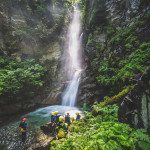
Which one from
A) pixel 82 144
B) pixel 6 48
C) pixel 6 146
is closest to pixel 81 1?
pixel 6 48

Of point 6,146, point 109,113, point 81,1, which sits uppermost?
point 81,1

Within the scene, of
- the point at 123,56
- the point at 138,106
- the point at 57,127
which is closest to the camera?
the point at 138,106

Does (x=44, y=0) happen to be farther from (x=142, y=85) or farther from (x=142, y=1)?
(x=142, y=85)

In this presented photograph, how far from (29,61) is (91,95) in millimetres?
7538

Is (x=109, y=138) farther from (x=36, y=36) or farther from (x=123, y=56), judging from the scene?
(x=36, y=36)

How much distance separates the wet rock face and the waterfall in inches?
395

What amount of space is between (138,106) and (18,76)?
1121 centimetres

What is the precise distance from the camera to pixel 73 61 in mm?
26719

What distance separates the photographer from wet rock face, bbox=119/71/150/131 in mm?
8408

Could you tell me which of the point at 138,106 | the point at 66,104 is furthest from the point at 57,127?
the point at 66,104

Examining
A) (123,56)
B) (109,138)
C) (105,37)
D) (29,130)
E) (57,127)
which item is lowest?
(109,138)

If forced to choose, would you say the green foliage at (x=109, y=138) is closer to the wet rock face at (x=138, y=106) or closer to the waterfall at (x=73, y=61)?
the wet rock face at (x=138, y=106)

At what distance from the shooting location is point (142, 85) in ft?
29.6

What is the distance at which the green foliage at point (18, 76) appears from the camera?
17.0m
